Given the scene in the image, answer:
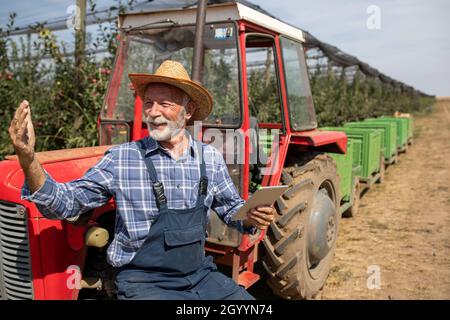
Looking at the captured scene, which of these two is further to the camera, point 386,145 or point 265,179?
point 386,145

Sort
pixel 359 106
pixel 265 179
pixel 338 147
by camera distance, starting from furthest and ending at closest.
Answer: pixel 359 106
pixel 338 147
pixel 265 179

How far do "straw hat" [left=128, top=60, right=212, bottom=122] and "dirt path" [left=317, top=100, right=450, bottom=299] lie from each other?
2.41 meters

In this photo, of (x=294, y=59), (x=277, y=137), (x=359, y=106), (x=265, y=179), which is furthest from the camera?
(x=359, y=106)

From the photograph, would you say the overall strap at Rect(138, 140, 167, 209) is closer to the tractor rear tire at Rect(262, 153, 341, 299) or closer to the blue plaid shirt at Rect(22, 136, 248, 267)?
the blue plaid shirt at Rect(22, 136, 248, 267)

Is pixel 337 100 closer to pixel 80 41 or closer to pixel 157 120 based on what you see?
pixel 80 41

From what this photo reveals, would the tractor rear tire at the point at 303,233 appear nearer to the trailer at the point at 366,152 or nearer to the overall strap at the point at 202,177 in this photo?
the overall strap at the point at 202,177

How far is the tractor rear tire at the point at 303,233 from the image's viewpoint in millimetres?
3266

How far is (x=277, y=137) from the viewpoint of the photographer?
11.6ft

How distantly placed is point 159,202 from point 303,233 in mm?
1688
